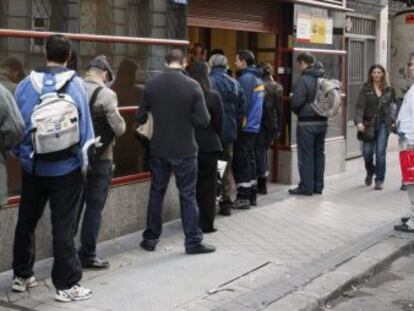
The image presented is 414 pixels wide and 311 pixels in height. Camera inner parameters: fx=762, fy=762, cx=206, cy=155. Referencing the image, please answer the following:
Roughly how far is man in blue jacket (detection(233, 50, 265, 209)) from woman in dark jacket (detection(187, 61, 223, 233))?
1283mm

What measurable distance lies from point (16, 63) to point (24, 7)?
0.49m

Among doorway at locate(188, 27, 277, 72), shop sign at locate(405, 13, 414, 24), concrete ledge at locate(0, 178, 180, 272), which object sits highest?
shop sign at locate(405, 13, 414, 24)

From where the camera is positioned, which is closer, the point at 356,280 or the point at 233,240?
the point at 356,280

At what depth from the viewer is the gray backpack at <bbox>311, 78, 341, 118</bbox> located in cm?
988

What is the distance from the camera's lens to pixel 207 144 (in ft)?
24.6

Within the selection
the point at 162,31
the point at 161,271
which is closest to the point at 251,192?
the point at 162,31

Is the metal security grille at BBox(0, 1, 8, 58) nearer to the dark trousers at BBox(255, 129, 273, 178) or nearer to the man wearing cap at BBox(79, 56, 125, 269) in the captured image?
the man wearing cap at BBox(79, 56, 125, 269)

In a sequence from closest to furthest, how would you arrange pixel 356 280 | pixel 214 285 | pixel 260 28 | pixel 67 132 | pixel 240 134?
pixel 67 132
pixel 214 285
pixel 356 280
pixel 240 134
pixel 260 28

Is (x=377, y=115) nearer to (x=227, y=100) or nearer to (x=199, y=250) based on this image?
(x=227, y=100)

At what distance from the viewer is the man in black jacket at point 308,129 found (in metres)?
9.95

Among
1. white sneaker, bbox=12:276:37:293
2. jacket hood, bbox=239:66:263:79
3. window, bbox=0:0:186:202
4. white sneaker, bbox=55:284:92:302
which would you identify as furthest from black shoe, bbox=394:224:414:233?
white sneaker, bbox=12:276:37:293

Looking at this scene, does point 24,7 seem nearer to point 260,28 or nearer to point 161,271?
point 161,271

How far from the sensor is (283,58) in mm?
11000

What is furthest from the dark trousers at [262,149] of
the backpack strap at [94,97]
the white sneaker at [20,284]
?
the white sneaker at [20,284]
